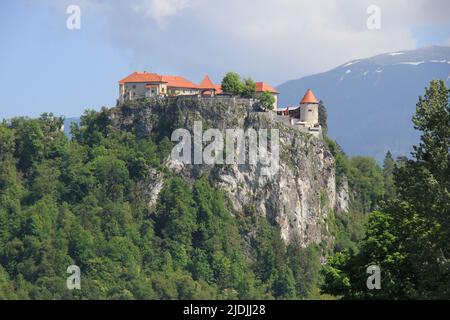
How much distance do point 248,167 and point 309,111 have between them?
9.63m

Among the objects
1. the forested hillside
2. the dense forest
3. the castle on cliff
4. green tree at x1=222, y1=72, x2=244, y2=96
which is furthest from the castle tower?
the forested hillside

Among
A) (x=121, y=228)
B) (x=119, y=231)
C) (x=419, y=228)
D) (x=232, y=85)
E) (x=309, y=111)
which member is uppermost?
(x=232, y=85)

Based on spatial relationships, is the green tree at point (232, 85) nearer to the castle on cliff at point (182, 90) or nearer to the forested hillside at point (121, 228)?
the castle on cliff at point (182, 90)

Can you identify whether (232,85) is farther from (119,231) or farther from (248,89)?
(119,231)

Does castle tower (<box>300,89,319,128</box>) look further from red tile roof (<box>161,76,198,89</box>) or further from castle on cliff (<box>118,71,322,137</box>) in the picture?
red tile roof (<box>161,76,198,89</box>)

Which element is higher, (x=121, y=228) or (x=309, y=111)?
(x=309, y=111)

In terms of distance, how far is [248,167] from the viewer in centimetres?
10775

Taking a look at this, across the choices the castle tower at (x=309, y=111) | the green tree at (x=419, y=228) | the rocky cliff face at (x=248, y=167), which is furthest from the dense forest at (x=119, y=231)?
the green tree at (x=419, y=228)

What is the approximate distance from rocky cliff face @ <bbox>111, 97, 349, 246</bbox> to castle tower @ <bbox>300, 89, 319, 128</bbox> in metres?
1.79

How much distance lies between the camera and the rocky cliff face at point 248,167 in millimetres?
106250

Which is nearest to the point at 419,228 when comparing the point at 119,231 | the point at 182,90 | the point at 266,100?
the point at 119,231

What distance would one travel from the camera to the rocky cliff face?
10625 cm
